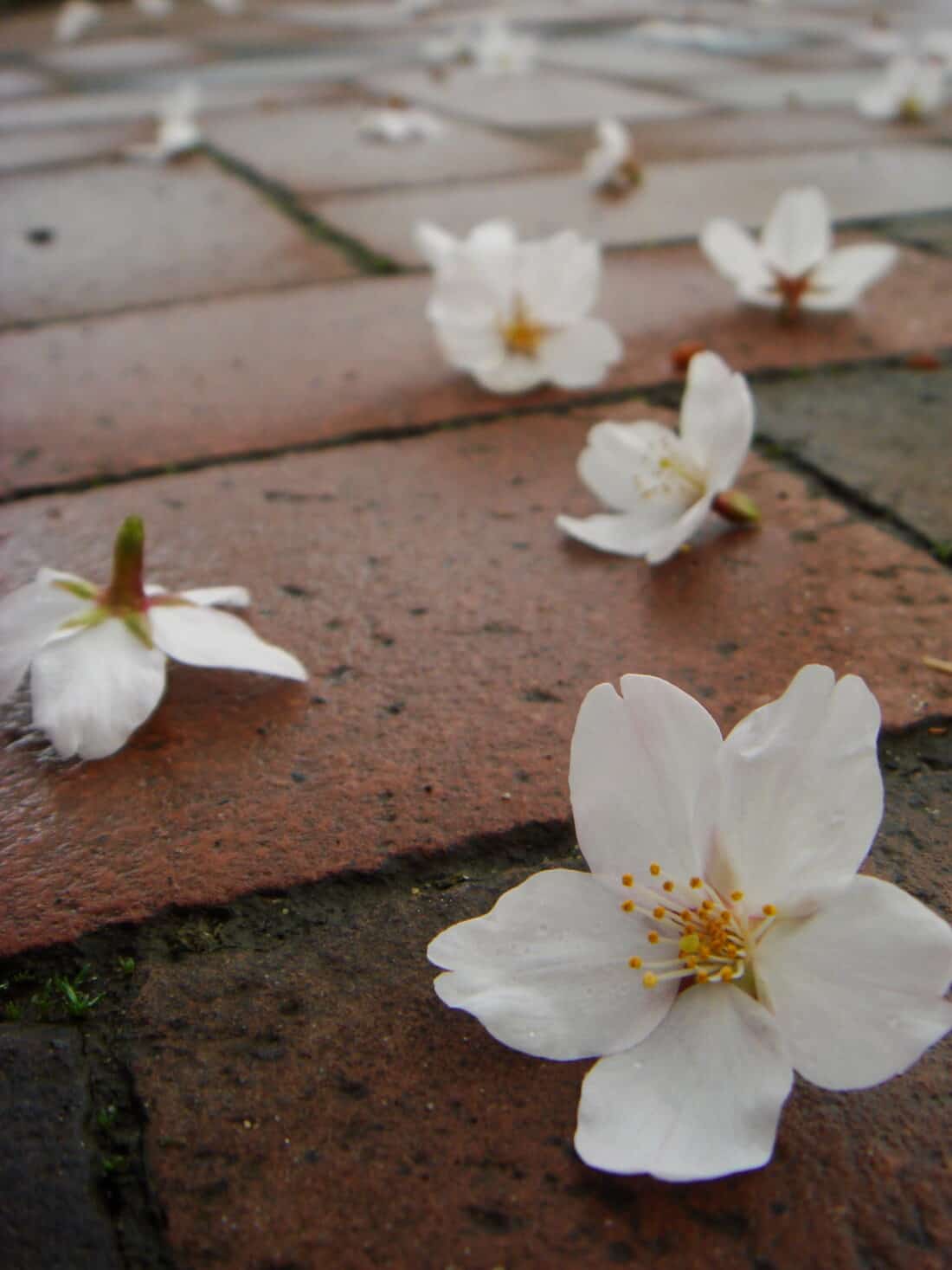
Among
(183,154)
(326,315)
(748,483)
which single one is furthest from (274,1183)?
(183,154)

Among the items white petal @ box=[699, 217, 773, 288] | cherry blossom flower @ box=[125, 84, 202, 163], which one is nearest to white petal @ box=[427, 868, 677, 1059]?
white petal @ box=[699, 217, 773, 288]

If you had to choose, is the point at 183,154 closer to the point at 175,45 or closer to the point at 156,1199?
the point at 175,45

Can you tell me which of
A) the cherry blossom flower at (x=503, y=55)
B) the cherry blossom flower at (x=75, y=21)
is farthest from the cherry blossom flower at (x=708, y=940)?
the cherry blossom flower at (x=75, y=21)

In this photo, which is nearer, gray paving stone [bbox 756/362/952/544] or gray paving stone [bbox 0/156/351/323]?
gray paving stone [bbox 756/362/952/544]

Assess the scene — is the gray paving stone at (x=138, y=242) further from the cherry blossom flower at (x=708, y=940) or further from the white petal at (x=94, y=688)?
the cherry blossom flower at (x=708, y=940)

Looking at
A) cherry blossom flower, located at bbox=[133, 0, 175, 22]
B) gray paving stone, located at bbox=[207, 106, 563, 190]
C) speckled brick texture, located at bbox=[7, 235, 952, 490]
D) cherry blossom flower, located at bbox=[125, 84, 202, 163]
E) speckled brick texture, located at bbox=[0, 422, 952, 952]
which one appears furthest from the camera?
cherry blossom flower, located at bbox=[133, 0, 175, 22]

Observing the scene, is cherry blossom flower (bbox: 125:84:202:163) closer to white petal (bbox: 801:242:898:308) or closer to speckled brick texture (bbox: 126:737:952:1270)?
white petal (bbox: 801:242:898:308)
